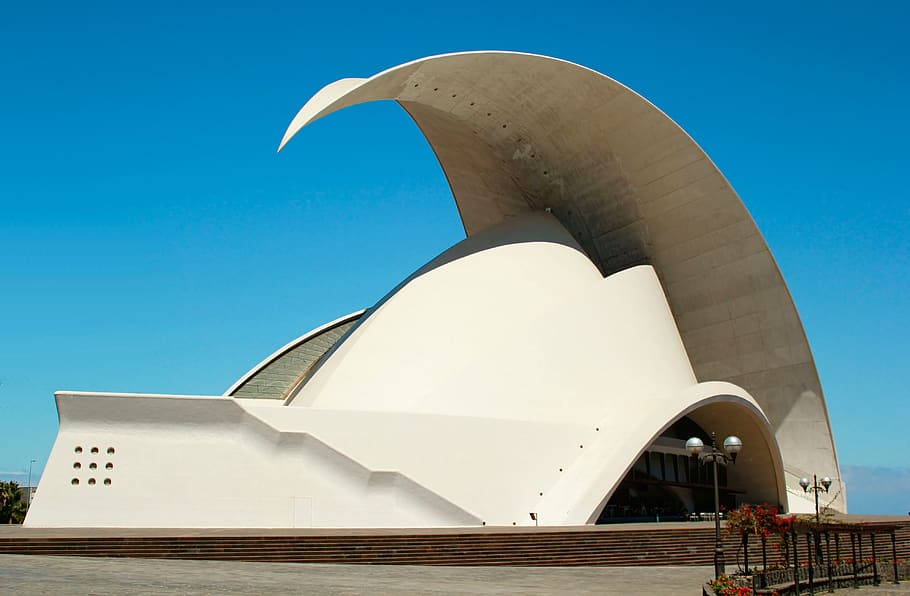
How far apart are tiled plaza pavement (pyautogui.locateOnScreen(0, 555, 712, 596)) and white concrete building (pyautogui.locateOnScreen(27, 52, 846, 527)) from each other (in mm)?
3398

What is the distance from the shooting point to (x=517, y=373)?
19203 millimetres

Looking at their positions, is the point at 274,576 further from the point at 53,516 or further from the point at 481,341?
the point at 481,341

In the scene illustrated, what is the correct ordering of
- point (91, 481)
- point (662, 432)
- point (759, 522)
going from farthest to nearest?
point (662, 432) → point (91, 481) → point (759, 522)

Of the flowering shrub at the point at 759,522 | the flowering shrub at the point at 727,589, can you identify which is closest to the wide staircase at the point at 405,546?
the flowering shrub at the point at 759,522

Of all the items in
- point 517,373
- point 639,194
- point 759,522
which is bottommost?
point 759,522

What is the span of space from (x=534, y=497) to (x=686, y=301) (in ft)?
32.2

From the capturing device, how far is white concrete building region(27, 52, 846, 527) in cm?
1545

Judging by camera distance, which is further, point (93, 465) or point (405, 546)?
point (93, 465)

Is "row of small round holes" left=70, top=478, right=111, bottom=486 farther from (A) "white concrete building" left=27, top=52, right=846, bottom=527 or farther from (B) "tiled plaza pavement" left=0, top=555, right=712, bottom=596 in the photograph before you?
(B) "tiled plaza pavement" left=0, top=555, right=712, bottom=596

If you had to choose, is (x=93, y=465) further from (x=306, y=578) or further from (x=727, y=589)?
(x=727, y=589)

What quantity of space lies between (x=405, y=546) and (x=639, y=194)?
13674 millimetres

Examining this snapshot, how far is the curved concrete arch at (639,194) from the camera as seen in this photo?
71.7 ft

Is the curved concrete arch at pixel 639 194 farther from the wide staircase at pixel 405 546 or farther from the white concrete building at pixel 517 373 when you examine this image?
the wide staircase at pixel 405 546

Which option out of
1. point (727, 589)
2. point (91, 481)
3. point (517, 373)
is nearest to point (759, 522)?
point (727, 589)
